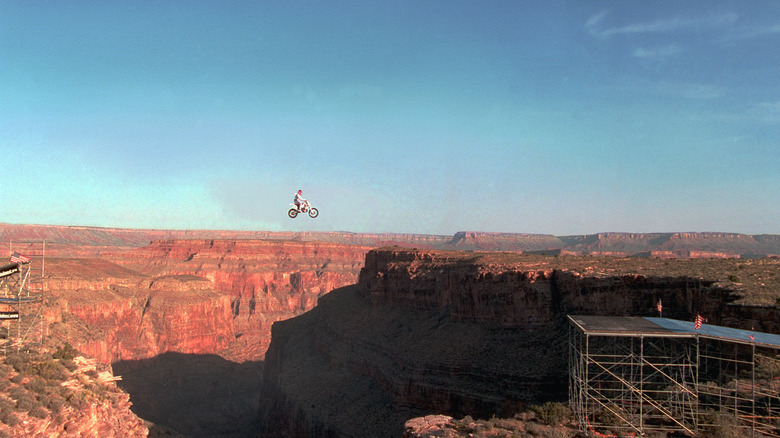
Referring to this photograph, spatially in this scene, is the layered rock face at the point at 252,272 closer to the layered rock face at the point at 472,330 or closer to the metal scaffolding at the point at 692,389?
the layered rock face at the point at 472,330

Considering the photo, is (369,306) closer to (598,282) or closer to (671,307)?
(598,282)

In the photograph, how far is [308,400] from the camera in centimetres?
4334

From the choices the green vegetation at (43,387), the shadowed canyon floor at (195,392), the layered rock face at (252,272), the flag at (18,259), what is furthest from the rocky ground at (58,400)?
the layered rock face at (252,272)

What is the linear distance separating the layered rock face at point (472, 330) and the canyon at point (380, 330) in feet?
0.33

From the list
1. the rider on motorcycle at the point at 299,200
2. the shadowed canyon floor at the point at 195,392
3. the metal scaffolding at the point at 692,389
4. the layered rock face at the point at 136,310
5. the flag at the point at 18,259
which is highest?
the rider on motorcycle at the point at 299,200

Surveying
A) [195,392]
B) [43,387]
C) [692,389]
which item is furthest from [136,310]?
[692,389]

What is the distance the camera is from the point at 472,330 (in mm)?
38719

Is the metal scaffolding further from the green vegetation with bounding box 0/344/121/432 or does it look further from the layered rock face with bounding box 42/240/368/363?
the layered rock face with bounding box 42/240/368/363

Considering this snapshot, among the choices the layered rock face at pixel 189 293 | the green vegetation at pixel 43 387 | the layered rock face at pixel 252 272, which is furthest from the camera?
the layered rock face at pixel 252 272

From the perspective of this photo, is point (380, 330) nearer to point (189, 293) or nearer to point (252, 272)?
point (189, 293)

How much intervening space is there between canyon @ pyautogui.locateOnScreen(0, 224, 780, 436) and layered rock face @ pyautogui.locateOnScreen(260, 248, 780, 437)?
100mm

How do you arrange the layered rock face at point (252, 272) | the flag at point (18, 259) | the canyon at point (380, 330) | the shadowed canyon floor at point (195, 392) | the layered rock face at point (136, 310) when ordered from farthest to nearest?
the layered rock face at point (252, 272) < the layered rock face at point (136, 310) < the shadowed canyon floor at point (195, 392) < the canyon at point (380, 330) < the flag at point (18, 259)

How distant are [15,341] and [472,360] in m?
27.0

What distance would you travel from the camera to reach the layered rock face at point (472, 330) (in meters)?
29.6
